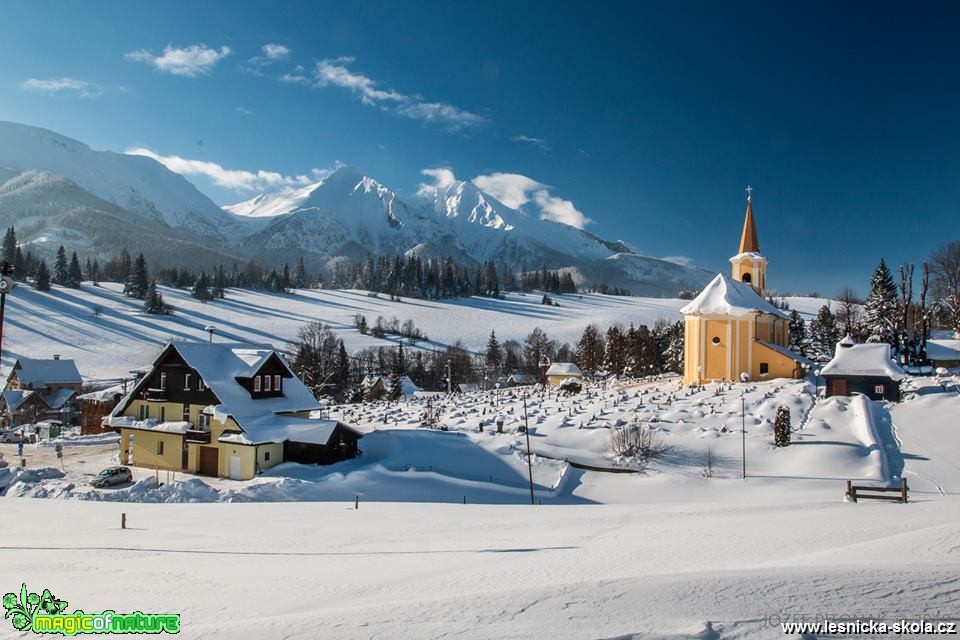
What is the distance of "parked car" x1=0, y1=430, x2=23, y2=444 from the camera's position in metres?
45.1

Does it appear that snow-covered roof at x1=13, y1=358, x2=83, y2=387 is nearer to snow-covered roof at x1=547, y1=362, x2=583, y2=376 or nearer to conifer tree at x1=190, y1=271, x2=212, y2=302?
snow-covered roof at x1=547, y1=362, x2=583, y2=376

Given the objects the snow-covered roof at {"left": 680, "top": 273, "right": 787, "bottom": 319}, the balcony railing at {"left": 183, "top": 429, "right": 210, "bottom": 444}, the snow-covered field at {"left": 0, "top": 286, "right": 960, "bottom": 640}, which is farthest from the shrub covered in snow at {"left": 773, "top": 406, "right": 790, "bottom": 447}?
the balcony railing at {"left": 183, "top": 429, "right": 210, "bottom": 444}

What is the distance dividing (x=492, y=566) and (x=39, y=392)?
6232cm

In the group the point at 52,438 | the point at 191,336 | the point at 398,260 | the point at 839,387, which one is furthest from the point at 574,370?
the point at 398,260

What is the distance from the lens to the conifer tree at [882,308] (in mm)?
53969

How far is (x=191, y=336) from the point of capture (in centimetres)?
8931

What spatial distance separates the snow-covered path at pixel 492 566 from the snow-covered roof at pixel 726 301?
28.4 meters

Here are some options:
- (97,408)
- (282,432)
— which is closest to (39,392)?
(97,408)

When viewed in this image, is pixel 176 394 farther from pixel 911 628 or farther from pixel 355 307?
pixel 355 307

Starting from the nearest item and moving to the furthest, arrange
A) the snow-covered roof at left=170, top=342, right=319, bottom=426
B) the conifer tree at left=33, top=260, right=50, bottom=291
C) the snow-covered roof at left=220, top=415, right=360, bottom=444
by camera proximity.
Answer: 1. the snow-covered roof at left=220, top=415, right=360, bottom=444
2. the snow-covered roof at left=170, top=342, right=319, bottom=426
3. the conifer tree at left=33, top=260, right=50, bottom=291

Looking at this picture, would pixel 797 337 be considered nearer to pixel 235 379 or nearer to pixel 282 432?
pixel 282 432

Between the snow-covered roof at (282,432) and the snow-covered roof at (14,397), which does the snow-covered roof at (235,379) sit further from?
the snow-covered roof at (14,397)

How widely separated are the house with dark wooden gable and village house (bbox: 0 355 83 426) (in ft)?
94.3

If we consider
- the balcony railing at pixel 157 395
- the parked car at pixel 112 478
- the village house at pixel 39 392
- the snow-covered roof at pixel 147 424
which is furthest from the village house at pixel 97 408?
the parked car at pixel 112 478
